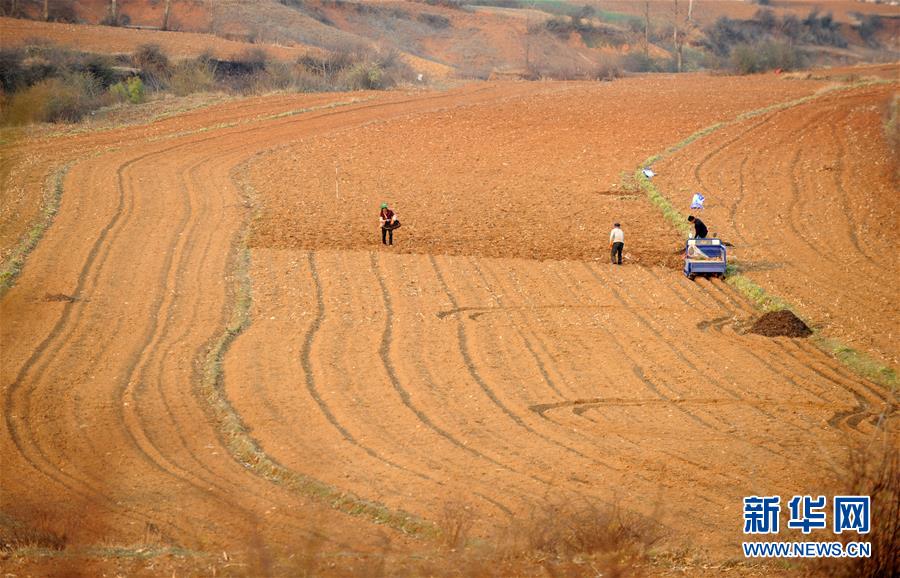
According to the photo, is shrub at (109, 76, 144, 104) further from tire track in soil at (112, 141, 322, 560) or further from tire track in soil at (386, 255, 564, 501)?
tire track in soil at (386, 255, 564, 501)

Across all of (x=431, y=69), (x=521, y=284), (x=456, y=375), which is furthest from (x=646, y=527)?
(x=431, y=69)

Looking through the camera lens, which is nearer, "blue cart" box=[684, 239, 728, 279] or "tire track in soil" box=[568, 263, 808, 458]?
"tire track in soil" box=[568, 263, 808, 458]

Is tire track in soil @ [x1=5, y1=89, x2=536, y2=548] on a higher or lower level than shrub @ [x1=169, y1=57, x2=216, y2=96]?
lower

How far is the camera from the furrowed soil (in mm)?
11758

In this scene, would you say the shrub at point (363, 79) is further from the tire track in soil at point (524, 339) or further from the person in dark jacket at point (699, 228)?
the person in dark jacket at point (699, 228)

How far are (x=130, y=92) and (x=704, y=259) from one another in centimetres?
3826

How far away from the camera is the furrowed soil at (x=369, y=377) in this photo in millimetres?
11758

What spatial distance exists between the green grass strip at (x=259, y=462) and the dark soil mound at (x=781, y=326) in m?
9.14

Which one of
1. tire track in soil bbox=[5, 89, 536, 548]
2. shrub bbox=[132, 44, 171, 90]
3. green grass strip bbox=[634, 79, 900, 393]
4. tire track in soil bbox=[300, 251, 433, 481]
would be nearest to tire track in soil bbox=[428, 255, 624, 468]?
tire track in soil bbox=[300, 251, 433, 481]

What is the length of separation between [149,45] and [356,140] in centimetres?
2561

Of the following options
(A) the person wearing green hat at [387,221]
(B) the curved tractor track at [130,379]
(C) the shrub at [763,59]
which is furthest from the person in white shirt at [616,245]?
(C) the shrub at [763,59]

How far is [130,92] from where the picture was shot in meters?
54.4

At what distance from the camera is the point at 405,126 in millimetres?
46594

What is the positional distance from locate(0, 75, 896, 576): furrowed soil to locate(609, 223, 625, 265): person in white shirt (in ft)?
1.78
